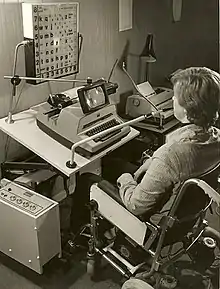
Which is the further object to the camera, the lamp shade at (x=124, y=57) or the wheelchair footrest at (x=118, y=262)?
the lamp shade at (x=124, y=57)

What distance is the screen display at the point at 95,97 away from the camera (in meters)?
2.43

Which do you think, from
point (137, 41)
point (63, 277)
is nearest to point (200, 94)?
point (63, 277)

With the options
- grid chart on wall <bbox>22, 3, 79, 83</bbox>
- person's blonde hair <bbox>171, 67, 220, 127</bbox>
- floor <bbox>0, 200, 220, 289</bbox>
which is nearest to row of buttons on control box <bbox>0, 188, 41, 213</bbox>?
floor <bbox>0, 200, 220, 289</bbox>

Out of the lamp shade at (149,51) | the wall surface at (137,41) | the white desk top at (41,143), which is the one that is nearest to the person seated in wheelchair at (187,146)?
the white desk top at (41,143)

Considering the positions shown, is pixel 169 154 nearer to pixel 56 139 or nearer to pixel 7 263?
pixel 56 139

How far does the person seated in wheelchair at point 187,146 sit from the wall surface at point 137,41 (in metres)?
0.92

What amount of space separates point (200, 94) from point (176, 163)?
0.32 meters

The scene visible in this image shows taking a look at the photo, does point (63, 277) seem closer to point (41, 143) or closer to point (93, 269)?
point (93, 269)

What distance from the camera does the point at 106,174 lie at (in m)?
3.29

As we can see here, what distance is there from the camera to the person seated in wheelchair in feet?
6.26

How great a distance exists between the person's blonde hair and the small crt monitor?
2.03ft

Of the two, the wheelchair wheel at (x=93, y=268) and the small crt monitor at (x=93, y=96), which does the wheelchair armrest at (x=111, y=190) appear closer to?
the small crt monitor at (x=93, y=96)

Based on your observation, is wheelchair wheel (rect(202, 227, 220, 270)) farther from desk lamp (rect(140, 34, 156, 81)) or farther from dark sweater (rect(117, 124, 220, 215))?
desk lamp (rect(140, 34, 156, 81))

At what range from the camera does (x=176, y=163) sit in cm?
191
